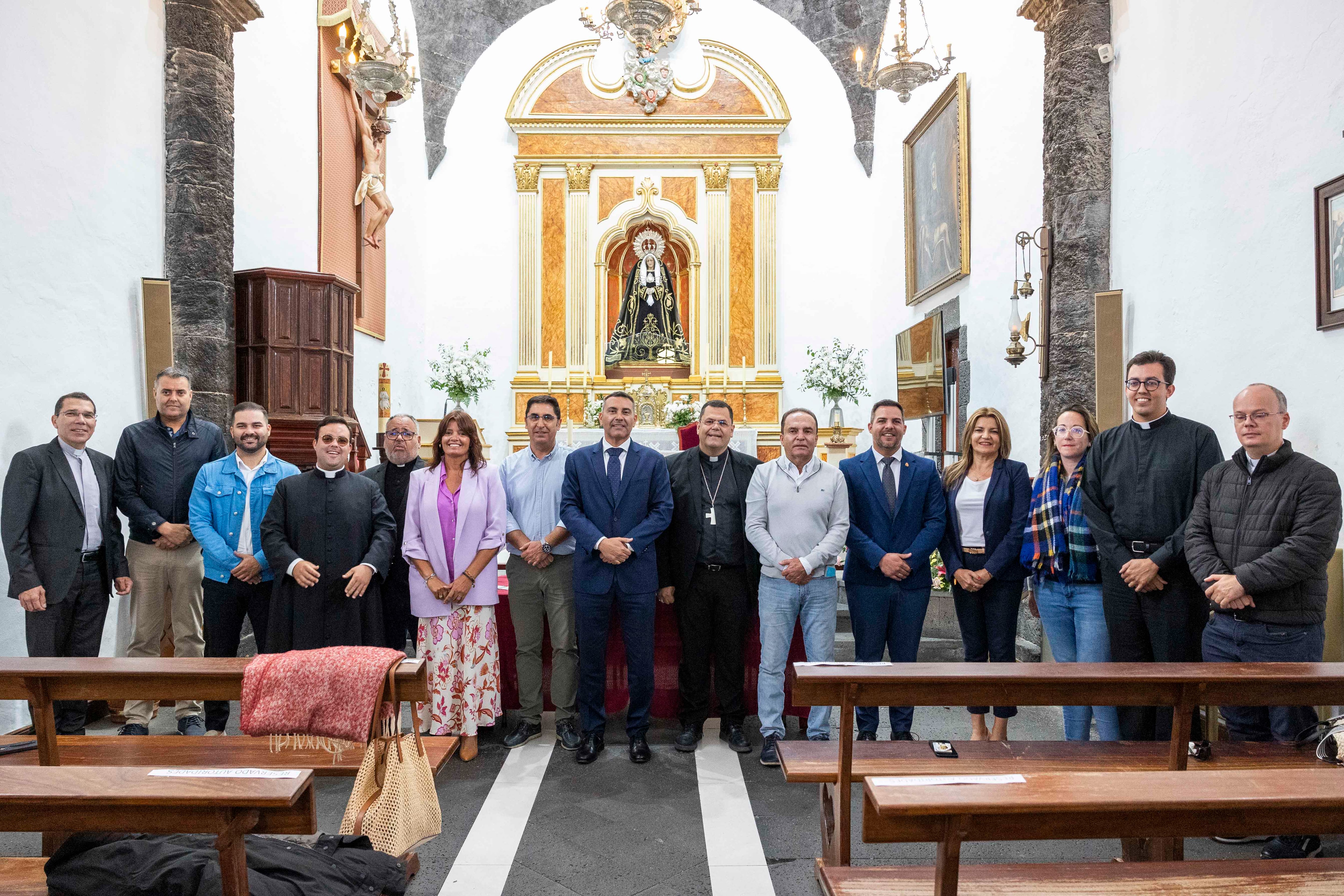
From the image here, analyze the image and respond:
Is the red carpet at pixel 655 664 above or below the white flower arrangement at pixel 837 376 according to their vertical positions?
below

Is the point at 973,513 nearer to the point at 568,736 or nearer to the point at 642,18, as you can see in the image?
the point at 568,736

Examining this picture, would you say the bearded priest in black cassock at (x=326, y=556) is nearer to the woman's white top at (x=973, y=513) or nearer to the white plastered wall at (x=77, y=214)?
the white plastered wall at (x=77, y=214)

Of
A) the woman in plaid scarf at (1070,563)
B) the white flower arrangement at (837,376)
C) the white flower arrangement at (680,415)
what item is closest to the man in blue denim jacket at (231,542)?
the woman in plaid scarf at (1070,563)

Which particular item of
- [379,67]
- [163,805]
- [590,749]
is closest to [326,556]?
[590,749]

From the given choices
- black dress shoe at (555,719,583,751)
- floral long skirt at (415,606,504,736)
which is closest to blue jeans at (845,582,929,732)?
black dress shoe at (555,719,583,751)

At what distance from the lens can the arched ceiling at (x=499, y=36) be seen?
11.6m

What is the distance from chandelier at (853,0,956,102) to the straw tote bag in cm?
660

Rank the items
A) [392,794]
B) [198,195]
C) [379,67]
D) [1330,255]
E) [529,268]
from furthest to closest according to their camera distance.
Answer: [529,268] → [379,67] → [198,195] → [1330,255] → [392,794]

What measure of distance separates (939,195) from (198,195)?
655 cm

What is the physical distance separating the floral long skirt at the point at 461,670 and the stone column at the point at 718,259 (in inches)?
316

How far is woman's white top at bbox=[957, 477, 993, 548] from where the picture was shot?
395cm

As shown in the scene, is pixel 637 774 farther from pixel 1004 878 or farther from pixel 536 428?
pixel 1004 878

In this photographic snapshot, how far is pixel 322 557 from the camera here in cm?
397

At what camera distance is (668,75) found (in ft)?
38.4
